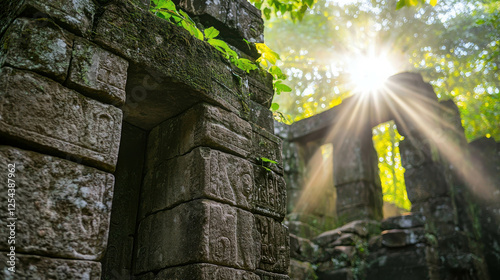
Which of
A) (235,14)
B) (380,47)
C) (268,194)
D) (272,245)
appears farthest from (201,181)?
(380,47)

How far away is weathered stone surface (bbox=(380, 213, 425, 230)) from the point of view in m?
7.30

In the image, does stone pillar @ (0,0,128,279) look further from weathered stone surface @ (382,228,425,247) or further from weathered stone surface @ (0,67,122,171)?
weathered stone surface @ (382,228,425,247)

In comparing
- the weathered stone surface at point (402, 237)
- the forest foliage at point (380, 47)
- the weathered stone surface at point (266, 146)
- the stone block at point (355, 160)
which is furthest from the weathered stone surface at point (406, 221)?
the forest foliage at point (380, 47)

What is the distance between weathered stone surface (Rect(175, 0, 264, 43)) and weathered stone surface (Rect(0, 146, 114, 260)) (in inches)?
74.1

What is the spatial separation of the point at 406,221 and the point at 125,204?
599cm

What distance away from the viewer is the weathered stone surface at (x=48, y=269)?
5.32ft

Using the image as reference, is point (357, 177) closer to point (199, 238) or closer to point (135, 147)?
point (135, 147)

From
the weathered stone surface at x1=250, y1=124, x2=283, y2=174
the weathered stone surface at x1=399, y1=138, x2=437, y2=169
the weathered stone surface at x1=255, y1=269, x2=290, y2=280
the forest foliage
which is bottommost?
the weathered stone surface at x1=255, y1=269, x2=290, y2=280

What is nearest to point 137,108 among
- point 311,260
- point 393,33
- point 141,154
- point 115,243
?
point 141,154

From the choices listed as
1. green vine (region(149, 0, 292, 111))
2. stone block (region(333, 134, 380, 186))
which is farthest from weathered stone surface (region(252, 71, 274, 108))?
stone block (region(333, 134, 380, 186))

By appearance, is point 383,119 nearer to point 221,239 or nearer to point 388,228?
point 388,228

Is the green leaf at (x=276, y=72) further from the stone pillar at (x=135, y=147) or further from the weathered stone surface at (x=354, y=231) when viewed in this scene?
the weathered stone surface at (x=354, y=231)

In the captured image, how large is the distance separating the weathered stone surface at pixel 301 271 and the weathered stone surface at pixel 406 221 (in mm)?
1909

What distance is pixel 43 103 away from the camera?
6.32 ft
